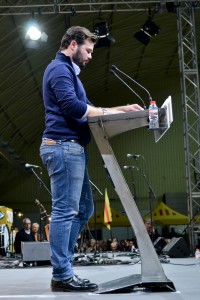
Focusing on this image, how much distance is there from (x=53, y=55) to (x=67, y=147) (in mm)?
11420

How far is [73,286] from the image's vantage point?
2012mm

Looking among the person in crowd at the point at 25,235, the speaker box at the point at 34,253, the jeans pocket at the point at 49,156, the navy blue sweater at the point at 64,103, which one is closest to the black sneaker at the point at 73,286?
the jeans pocket at the point at 49,156

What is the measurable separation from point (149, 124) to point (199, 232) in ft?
22.5

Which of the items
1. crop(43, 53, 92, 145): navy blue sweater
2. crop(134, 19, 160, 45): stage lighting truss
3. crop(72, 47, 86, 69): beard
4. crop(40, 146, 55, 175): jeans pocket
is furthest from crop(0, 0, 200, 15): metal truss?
crop(40, 146, 55, 175): jeans pocket

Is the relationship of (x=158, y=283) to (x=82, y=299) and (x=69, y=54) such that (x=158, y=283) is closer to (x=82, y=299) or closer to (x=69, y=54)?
(x=82, y=299)

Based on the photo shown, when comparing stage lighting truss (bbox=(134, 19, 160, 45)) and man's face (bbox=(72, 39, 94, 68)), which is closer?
man's face (bbox=(72, 39, 94, 68))

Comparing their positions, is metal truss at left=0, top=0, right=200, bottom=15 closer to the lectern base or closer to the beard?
the beard

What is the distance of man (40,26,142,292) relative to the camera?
2.07 meters

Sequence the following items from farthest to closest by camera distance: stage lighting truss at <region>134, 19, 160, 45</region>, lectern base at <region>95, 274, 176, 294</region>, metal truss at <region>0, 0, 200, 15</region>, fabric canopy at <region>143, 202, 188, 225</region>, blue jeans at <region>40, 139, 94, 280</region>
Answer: fabric canopy at <region>143, 202, 188, 225</region> → stage lighting truss at <region>134, 19, 160, 45</region> → metal truss at <region>0, 0, 200, 15</region> → blue jeans at <region>40, 139, 94, 280</region> → lectern base at <region>95, 274, 176, 294</region>

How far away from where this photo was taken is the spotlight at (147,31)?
1098cm

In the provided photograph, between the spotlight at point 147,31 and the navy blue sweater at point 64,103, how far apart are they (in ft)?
30.2

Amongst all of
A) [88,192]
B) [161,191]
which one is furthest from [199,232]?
[161,191]

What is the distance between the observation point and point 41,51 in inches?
495

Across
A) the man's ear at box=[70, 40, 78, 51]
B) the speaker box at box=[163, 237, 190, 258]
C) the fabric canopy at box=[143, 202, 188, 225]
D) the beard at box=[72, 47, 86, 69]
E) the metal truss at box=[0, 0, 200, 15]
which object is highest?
the metal truss at box=[0, 0, 200, 15]
